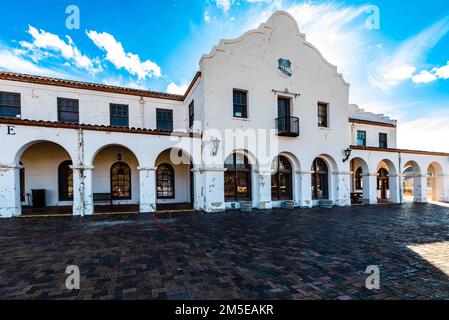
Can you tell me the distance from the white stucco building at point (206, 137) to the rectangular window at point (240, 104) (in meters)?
0.06

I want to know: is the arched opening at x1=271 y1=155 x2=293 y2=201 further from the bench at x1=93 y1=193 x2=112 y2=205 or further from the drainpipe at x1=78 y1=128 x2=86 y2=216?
the drainpipe at x1=78 y1=128 x2=86 y2=216

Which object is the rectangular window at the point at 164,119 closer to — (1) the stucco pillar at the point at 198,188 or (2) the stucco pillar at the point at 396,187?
(1) the stucco pillar at the point at 198,188

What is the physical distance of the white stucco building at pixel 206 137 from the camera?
11.2m

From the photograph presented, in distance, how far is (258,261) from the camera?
4.81 meters

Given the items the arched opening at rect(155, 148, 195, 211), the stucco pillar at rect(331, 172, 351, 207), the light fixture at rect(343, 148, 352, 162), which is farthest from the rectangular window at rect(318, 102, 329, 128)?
the arched opening at rect(155, 148, 195, 211)

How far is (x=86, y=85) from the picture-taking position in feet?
44.8

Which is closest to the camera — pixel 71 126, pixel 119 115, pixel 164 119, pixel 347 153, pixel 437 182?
pixel 71 126

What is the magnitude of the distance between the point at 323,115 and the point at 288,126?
10.7 ft

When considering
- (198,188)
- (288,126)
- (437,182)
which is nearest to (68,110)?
(198,188)

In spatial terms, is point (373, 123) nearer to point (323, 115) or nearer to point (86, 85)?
point (323, 115)

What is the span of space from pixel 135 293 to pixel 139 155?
8.64 metres

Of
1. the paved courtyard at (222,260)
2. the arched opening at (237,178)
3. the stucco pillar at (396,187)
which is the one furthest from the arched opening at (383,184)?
the arched opening at (237,178)

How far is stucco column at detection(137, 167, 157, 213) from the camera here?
11.2 meters

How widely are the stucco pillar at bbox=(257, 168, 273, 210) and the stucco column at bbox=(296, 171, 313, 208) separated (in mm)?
2152
